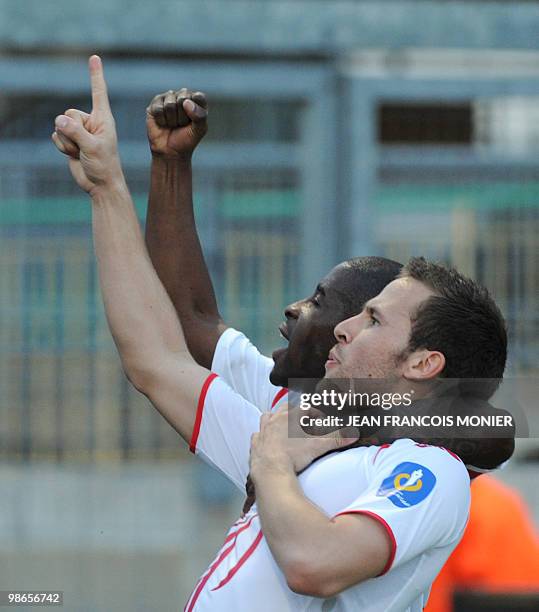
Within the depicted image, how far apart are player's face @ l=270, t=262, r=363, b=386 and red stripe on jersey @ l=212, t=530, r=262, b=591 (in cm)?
37

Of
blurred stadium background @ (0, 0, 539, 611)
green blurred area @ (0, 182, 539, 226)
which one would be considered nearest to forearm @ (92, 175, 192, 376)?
blurred stadium background @ (0, 0, 539, 611)

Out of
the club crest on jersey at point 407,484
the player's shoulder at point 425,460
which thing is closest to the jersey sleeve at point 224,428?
the player's shoulder at point 425,460

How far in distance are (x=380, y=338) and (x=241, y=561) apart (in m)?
0.48

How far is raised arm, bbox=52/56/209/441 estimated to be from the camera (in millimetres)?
2711

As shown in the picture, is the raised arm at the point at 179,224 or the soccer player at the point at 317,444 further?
the raised arm at the point at 179,224

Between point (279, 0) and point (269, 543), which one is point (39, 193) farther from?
point (269, 543)

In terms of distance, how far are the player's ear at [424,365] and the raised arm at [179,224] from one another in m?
0.66

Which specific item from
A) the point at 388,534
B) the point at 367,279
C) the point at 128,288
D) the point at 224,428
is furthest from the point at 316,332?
the point at 388,534

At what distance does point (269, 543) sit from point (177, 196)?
0.96 metres

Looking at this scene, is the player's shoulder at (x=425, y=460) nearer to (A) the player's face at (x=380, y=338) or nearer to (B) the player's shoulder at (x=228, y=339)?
(A) the player's face at (x=380, y=338)

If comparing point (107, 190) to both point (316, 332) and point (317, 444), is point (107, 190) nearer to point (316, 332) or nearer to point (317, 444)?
point (316, 332)

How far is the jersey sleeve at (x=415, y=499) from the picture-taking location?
2.23m

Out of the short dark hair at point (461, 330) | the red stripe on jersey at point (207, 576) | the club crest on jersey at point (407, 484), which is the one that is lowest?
the red stripe on jersey at point (207, 576)

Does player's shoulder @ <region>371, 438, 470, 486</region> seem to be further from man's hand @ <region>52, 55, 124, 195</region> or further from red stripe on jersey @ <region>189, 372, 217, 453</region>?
man's hand @ <region>52, 55, 124, 195</region>
